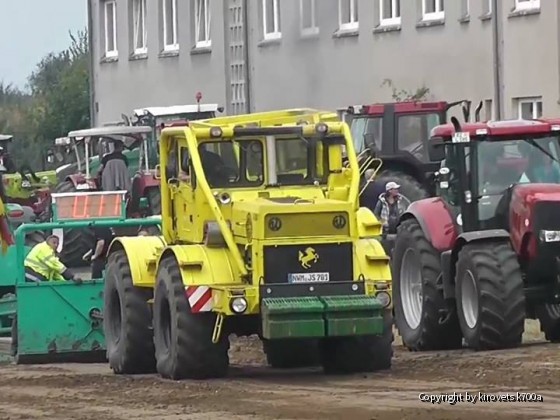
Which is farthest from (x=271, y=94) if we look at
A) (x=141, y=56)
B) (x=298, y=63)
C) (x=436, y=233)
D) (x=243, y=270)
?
(x=243, y=270)

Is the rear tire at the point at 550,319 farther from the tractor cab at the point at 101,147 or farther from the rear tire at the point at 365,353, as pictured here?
the tractor cab at the point at 101,147

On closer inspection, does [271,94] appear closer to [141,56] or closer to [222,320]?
[141,56]

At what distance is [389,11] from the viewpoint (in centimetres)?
3775

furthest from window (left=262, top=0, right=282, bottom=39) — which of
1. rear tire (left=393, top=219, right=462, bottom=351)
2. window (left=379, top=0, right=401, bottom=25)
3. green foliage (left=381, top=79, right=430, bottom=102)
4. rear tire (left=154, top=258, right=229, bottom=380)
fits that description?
rear tire (left=154, top=258, right=229, bottom=380)

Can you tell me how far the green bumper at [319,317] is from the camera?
1495cm

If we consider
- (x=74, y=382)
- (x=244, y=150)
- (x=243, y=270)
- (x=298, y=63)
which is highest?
(x=298, y=63)

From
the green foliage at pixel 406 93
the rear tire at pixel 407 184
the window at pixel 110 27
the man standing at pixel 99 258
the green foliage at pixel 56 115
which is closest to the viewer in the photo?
the man standing at pixel 99 258

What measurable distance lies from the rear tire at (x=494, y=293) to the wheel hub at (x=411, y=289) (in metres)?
1.60

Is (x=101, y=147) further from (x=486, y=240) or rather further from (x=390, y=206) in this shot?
(x=486, y=240)

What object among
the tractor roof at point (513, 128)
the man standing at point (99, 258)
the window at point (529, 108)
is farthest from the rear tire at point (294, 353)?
the window at point (529, 108)

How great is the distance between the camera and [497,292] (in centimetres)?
1653

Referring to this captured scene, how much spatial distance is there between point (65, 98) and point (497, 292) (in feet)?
164

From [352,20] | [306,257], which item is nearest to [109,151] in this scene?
[352,20]

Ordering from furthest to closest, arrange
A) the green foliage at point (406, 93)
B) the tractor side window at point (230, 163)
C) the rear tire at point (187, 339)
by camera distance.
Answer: the green foliage at point (406, 93) → the tractor side window at point (230, 163) → the rear tire at point (187, 339)
